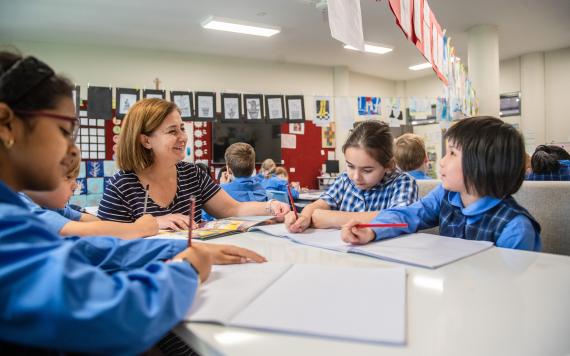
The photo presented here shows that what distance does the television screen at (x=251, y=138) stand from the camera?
674 centimetres

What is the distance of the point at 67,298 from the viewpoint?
0.46 metres

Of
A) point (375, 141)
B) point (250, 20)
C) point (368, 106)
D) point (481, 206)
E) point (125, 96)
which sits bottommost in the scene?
point (481, 206)

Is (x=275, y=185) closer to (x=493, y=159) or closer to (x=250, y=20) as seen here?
(x=250, y=20)

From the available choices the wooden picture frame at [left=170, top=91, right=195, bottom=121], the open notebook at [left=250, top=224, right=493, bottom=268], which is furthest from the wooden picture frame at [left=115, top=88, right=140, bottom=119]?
the open notebook at [left=250, top=224, right=493, bottom=268]

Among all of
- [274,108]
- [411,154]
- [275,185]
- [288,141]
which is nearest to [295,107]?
[274,108]

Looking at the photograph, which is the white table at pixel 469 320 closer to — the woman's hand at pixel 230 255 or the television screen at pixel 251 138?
the woman's hand at pixel 230 255

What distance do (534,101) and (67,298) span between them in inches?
330

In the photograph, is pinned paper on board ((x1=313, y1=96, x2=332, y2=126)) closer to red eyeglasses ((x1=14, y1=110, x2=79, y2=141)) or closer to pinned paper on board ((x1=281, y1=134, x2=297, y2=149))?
pinned paper on board ((x1=281, y1=134, x2=297, y2=149))

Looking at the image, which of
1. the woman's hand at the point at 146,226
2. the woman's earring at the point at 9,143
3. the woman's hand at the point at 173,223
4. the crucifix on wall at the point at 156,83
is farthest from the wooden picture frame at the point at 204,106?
the woman's earring at the point at 9,143

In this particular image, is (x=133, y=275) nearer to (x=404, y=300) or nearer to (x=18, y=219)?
(x=18, y=219)

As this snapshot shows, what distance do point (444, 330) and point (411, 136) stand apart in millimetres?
2615

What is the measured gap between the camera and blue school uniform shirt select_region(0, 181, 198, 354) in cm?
45

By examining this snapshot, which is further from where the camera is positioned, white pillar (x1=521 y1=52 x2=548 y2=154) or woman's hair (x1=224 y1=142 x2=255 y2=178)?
white pillar (x1=521 y1=52 x2=548 y2=154)

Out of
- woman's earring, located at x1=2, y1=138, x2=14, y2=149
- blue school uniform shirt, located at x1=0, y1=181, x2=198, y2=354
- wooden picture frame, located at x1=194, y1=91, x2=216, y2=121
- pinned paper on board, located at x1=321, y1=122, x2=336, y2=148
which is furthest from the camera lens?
pinned paper on board, located at x1=321, y1=122, x2=336, y2=148
